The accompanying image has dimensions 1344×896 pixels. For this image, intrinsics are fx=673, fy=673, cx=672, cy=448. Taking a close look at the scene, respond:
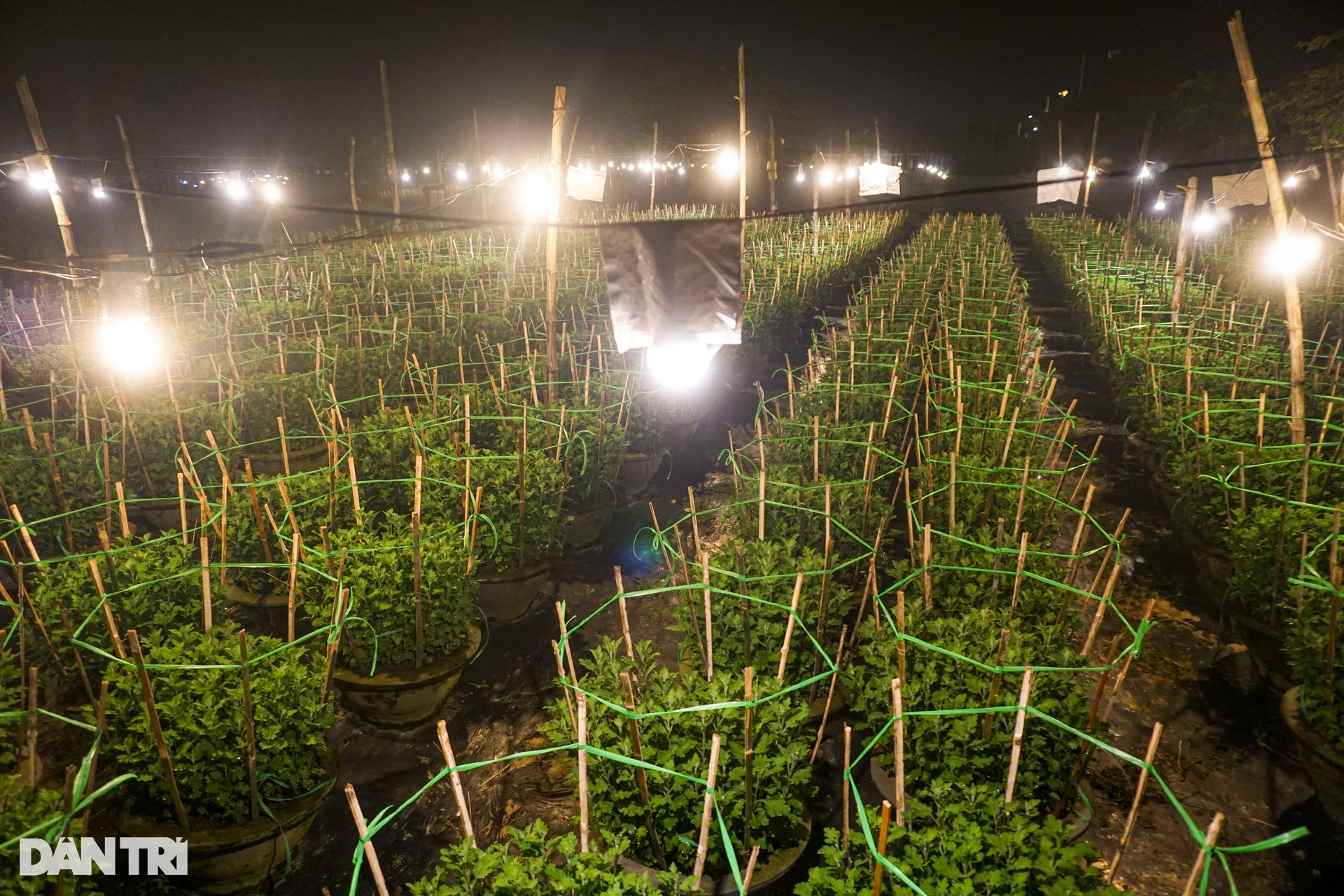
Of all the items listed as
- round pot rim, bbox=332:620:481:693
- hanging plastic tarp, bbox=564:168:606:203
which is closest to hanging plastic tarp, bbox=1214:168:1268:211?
hanging plastic tarp, bbox=564:168:606:203

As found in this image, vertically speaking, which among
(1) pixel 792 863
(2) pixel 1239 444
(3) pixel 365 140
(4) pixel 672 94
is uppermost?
(4) pixel 672 94

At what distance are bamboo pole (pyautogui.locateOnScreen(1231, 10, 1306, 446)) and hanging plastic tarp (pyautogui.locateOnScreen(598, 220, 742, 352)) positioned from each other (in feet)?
14.7

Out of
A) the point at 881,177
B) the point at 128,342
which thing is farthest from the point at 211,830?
the point at 881,177

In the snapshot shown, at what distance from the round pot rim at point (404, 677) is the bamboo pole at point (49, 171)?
6.61 metres

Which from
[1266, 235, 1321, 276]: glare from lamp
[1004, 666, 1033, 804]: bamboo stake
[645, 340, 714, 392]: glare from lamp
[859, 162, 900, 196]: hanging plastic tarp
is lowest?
[1004, 666, 1033, 804]: bamboo stake

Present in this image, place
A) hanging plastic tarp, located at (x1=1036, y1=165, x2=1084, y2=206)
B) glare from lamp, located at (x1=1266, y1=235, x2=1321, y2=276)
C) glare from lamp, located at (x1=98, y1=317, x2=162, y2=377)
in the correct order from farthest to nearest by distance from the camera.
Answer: hanging plastic tarp, located at (x1=1036, y1=165, x2=1084, y2=206)
glare from lamp, located at (x1=98, y1=317, x2=162, y2=377)
glare from lamp, located at (x1=1266, y1=235, x2=1321, y2=276)

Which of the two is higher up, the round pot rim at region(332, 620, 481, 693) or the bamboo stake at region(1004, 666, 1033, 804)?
the bamboo stake at region(1004, 666, 1033, 804)

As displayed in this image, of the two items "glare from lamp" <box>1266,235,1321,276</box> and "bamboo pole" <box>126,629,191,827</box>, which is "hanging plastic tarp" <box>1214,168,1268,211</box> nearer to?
"glare from lamp" <box>1266,235,1321,276</box>

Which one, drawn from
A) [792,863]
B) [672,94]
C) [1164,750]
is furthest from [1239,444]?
[672,94]

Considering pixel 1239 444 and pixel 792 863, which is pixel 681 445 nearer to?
pixel 1239 444

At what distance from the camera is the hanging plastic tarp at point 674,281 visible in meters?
5.58

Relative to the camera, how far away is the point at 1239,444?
18.0 ft

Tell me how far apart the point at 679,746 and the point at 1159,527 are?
7.22 metres

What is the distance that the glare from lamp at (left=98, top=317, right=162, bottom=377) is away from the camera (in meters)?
6.53
